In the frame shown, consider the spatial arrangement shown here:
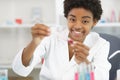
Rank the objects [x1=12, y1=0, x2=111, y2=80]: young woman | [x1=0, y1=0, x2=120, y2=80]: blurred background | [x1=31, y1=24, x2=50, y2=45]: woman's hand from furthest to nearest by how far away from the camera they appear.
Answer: [x1=0, y1=0, x2=120, y2=80]: blurred background, [x1=12, y1=0, x2=111, y2=80]: young woman, [x1=31, y1=24, x2=50, y2=45]: woman's hand

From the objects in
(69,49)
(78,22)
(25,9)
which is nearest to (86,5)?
(78,22)

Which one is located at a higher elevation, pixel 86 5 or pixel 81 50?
pixel 86 5

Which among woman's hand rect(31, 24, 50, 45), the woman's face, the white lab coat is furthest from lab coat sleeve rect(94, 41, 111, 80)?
woman's hand rect(31, 24, 50, 45)

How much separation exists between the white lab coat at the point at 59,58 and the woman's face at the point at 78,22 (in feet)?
0.15

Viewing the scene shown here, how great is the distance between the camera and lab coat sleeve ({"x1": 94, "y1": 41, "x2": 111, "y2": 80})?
3.31 ft

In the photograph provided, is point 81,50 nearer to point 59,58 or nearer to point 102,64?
point 102,64

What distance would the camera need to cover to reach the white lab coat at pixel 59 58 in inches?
41.8

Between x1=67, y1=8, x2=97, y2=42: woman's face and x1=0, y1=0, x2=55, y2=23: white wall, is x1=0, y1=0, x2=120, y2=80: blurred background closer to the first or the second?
x1=0, y1=0, x2=55, y2=23: white wall

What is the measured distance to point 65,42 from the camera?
1.21m

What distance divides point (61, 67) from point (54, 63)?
0.05 metres

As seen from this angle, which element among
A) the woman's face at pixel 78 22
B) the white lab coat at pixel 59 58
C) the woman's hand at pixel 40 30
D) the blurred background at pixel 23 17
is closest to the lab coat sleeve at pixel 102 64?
the white lab coat at pixel 59 58

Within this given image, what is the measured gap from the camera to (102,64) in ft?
3.48

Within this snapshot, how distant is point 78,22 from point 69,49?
8.3 inches

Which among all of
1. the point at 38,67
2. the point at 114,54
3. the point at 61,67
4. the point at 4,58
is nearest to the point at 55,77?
the point at 61,67
